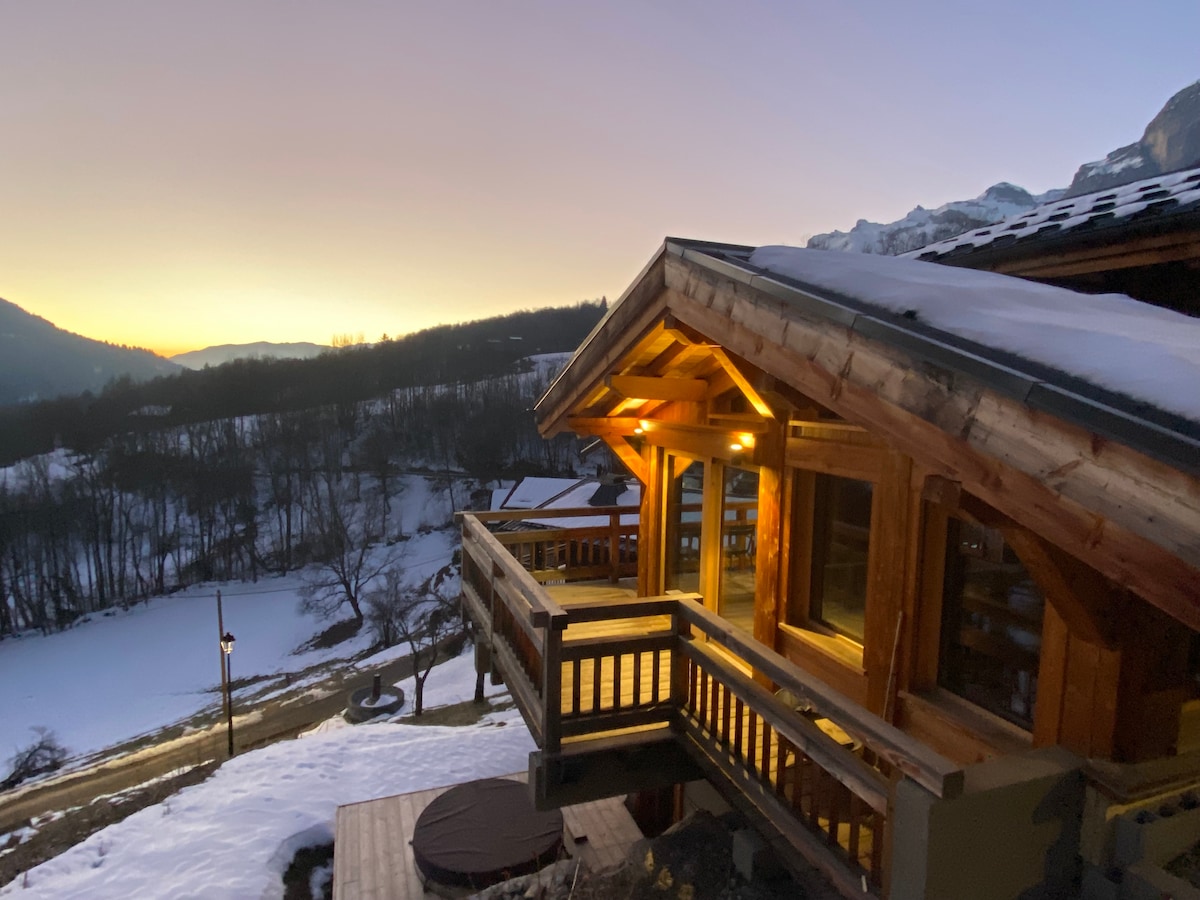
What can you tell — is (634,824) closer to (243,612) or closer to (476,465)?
(243,612)

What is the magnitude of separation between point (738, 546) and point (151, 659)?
34.7 metres

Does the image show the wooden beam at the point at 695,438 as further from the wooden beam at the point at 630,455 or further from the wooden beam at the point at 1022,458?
the wooden beam at the point at 1022,458

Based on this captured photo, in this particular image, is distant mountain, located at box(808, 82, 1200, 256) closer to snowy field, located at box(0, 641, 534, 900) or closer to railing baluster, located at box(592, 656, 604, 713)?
snowy field, located at box(0, 641, 534, 900)

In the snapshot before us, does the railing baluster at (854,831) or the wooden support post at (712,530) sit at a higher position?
the wooden support post at (712,530)

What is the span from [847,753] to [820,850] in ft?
2.16

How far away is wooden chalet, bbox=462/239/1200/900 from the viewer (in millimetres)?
1729

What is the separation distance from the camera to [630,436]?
7281 mm

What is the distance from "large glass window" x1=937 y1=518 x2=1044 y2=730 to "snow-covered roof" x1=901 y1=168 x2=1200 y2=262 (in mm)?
1739

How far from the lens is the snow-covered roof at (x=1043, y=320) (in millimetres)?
1632

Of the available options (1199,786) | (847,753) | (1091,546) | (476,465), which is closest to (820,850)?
(847,753)

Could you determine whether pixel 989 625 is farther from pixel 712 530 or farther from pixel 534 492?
pixel 534 492

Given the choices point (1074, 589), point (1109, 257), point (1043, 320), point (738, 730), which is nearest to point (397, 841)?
point (738, 730)

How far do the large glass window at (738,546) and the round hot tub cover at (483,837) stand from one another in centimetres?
256

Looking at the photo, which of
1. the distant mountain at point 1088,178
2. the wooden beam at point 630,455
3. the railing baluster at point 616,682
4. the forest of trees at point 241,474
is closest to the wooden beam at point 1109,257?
the railing baluster at point 616,682
